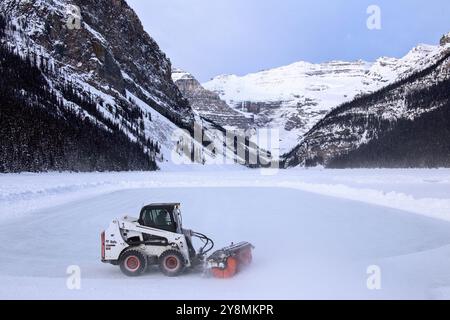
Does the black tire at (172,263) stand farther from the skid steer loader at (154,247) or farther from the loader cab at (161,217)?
the loader cab at (161,217)

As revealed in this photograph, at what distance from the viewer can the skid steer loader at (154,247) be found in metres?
A: 10.4

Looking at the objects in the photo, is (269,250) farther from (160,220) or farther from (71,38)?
(71,38)

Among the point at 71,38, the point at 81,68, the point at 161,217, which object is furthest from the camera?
the point at 81,68

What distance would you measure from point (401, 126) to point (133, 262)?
143 metres

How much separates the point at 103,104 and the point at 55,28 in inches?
1162

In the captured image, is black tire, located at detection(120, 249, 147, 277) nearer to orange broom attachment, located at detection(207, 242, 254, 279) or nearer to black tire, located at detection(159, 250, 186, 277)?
black tire, located at detection(159, 250, 186, 277)

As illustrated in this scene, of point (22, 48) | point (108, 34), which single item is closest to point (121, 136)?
point (22, 48)

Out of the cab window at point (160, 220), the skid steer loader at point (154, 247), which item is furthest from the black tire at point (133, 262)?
the cab window at point (160, 220)

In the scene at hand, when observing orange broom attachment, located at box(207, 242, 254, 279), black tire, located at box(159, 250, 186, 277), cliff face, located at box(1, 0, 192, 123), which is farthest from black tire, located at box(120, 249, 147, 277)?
cliff face, located at box(1, 0, 192, 123)

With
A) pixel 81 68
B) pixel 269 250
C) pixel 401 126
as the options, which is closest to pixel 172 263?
pixel 269 250

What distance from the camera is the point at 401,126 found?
14050 cm

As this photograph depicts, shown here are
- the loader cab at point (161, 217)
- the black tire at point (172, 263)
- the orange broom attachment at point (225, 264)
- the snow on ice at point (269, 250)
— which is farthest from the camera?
the loader cab at point (161, 217)

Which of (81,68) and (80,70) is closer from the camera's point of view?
(80,70)

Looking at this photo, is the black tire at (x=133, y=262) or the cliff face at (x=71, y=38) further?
the cliff face at (x=71, y=38)
